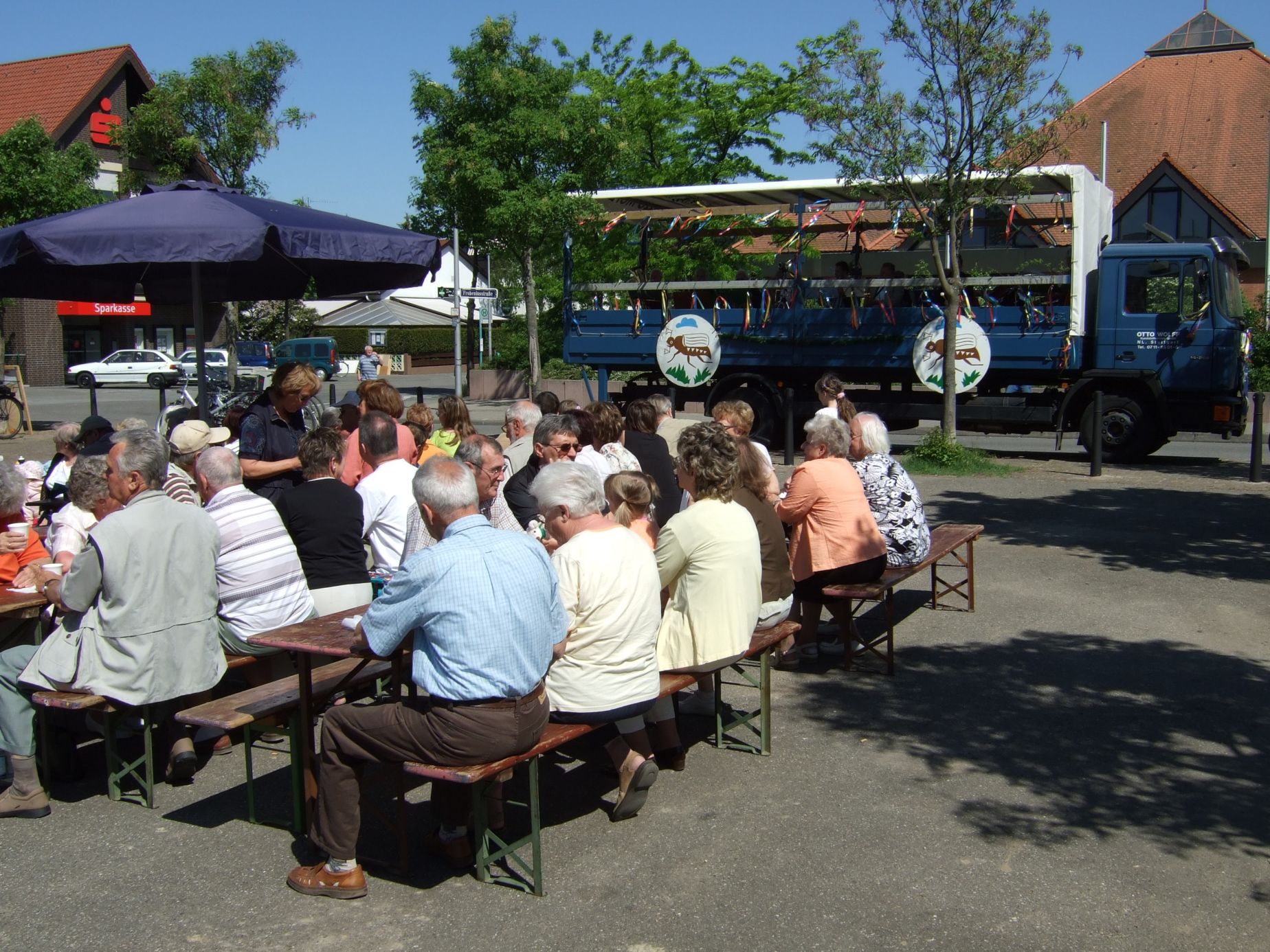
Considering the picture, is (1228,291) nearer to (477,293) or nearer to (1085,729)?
(1085,729)

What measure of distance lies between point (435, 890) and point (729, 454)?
7.12 ft

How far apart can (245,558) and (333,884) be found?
5.50 ft

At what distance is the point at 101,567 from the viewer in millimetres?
4586

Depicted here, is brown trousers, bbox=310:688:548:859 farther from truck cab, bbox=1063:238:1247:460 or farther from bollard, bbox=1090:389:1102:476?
truck cab, bbox=1063:238:1247:460

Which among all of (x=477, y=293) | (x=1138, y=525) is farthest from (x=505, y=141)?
(x=1138, y=525)

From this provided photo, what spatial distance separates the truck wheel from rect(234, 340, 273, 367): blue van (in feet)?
107

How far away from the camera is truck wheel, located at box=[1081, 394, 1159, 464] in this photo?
1534 centimetres

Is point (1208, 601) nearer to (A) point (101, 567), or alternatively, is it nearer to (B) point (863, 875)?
(B) point (863, 875)

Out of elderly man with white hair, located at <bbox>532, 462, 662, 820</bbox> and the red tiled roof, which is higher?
the red tiled roof

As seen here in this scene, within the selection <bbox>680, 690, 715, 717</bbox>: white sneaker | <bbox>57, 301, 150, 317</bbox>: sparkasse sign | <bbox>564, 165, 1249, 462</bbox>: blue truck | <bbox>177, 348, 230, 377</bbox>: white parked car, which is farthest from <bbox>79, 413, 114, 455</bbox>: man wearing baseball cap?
<bbox>57, 301, 150, 317</bbox>: sparkasse sign

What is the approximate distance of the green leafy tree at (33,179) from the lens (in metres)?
24.3

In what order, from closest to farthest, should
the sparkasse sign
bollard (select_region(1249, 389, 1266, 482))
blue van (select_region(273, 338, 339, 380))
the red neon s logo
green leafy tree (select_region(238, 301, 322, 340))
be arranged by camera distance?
bollard (select_region(1249, 389, 1266, 482)), green leafy tree (select_region(238, 301, 322, 340)), the red neon s logo, the sparkasse sign, blue van (select_region(273, 338, 339, 380))

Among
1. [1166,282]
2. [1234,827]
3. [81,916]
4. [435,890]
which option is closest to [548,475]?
[435,890]

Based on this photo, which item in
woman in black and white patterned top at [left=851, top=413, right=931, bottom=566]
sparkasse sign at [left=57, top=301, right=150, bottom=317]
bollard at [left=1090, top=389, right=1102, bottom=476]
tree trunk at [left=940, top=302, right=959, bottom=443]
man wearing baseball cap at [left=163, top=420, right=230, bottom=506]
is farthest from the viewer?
sparkasse sign at [left=57, top=301, right=150, bottom=317]
